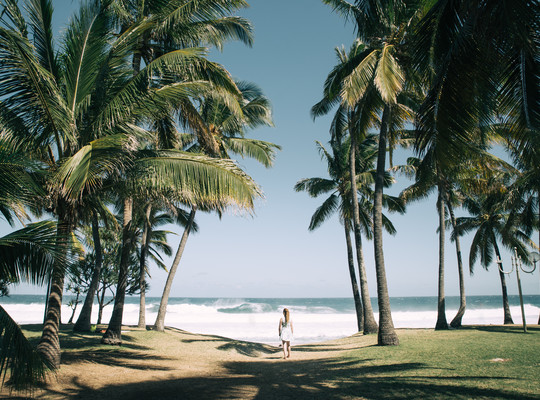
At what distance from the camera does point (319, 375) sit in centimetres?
724

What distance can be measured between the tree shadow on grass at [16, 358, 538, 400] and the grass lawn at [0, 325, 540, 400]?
13 millimetres

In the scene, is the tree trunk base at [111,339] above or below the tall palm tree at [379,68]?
below

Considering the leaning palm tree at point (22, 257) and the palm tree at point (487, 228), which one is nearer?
the leaning palm tree at point (22, 257)

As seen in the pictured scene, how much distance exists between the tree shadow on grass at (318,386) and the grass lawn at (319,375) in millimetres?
13

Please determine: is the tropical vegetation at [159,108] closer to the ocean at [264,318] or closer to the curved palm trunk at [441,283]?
the curved palm trunk at [441,283]

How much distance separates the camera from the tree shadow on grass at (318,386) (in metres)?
5.13

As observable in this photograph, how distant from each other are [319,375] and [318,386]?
1.13 metres

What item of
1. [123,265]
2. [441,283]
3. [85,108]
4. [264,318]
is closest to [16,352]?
[85,108]

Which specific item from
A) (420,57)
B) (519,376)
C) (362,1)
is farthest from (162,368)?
(362,1)

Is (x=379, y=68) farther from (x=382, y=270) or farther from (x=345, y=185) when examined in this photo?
(x=345, y=185)

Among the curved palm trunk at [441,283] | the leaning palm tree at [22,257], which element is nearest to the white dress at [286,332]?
the leaning palm tree at [22,257]

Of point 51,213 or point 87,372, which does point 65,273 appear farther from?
point 87,372

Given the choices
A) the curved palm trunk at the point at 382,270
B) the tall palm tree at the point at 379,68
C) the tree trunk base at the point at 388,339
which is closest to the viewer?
the tall palm tree at the point at 379,68

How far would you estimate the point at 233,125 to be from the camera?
17.5 meters
